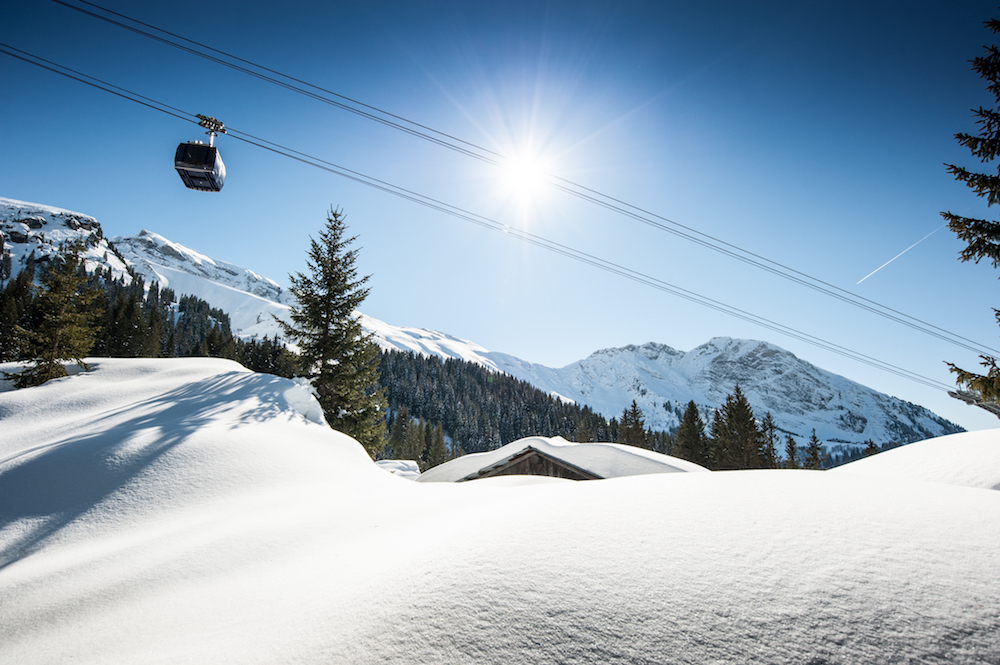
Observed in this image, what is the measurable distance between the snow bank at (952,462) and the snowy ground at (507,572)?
0.35ft

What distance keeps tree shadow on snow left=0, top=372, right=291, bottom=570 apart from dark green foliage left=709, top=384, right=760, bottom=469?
122 feet

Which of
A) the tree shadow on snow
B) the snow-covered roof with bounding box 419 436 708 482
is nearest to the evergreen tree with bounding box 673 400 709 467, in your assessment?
the snow-covered roof with bounding box 419 436 708 482

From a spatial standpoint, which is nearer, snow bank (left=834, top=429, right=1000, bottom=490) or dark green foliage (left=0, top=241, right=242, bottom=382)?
snow bank (left=834, top=429, right=1000, bottom=490)

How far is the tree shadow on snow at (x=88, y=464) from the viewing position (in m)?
5.20

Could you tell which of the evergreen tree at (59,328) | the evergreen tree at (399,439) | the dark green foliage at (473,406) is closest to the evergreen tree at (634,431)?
the dark green foliage at (473,406)

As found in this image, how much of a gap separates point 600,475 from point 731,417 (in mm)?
29278

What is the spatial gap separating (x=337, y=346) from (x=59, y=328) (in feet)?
37.1

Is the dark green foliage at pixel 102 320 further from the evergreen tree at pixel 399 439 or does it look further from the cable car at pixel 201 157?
the evergreen tree at pixel 399 439

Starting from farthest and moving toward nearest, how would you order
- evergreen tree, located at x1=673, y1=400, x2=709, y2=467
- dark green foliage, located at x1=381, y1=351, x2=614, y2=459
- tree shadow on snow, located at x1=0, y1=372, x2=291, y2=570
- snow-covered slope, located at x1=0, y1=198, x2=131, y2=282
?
1. snow-covered slope, located at x1=0, y1=198, x2=131, y2=282
2. dark green foliage, located at x1=381, y1=351, x2=614, y2=459
3. evergreen tree, located at x1=673, y1=400, x2=709, y2=467
4. tree shadow on snow, located at x1=0, y1=372, x2=291, y2=570

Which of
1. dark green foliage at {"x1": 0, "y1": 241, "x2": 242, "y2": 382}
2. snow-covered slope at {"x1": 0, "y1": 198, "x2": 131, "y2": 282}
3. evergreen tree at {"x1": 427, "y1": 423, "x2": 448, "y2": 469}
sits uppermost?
snow-covered slope at {"x1": 0, "y1": 198, "x2": 131, "y2": 282}

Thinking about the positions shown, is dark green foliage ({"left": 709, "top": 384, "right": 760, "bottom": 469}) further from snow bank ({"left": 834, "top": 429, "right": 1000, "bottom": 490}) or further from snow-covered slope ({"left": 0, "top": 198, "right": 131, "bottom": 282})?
snow-covered slope ({"left": 0, "top": 198, "right": 131, "bottom": 282})

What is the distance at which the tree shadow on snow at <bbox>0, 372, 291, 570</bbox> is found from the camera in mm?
5203

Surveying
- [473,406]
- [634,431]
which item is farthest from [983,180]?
[473,406]

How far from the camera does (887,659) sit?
1.45m
